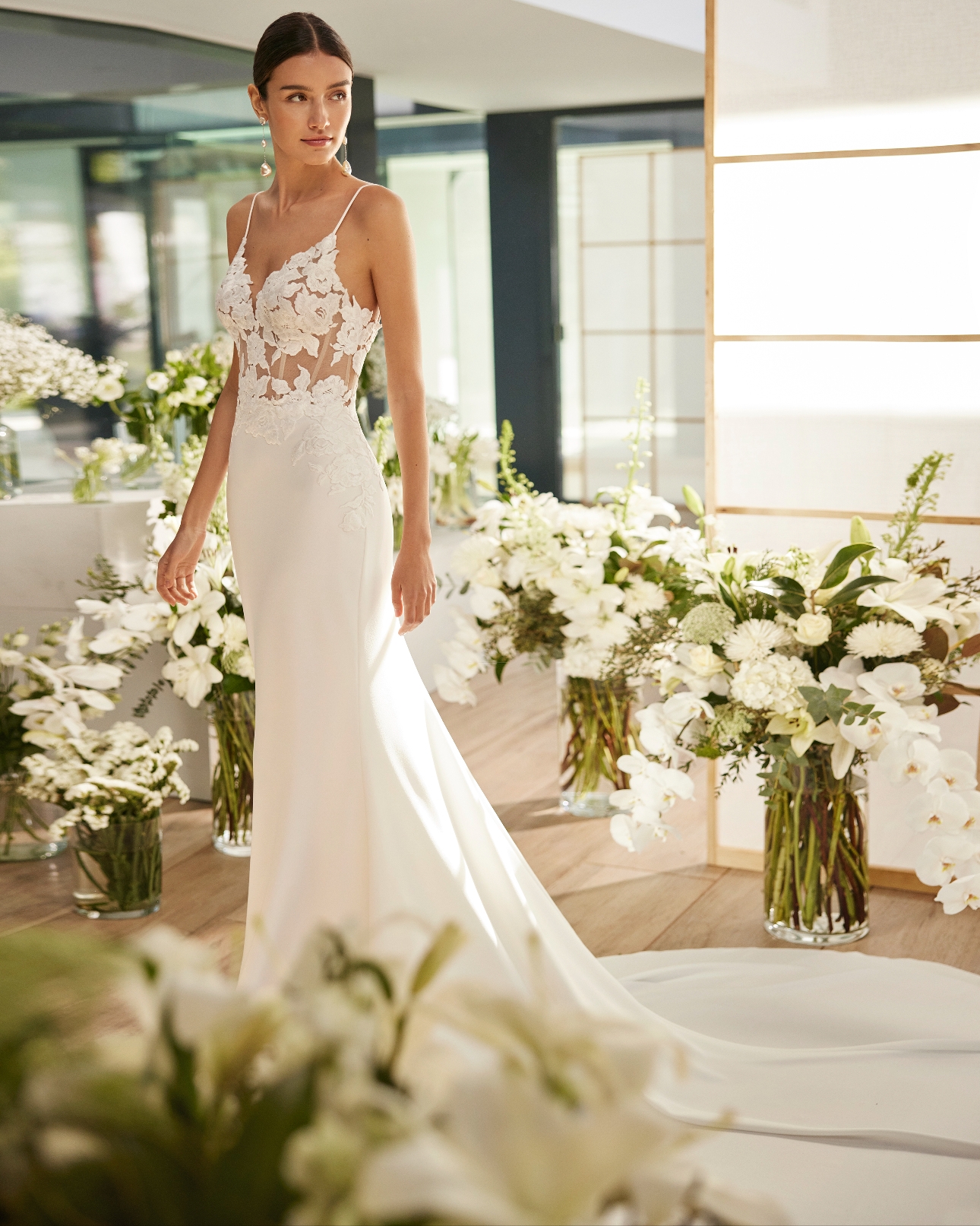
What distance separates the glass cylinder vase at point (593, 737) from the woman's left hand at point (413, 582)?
4.68 ft

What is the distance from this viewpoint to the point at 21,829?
3.74 meters

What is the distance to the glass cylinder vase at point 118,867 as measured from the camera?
319 cm

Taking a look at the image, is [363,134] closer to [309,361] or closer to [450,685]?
[450,685]

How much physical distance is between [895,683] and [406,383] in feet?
3.78

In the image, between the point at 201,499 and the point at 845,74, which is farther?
the point at 845,74

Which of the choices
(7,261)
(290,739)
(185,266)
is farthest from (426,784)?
(185,266)

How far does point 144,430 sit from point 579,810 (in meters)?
1.84

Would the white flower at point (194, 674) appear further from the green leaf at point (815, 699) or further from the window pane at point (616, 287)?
the window pane at point (616, 287)

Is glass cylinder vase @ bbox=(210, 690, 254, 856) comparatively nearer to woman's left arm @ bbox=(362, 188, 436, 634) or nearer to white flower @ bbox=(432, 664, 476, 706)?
white flower @ bbox=(432, 664, 476, 706)

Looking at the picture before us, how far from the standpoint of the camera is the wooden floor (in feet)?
9.95

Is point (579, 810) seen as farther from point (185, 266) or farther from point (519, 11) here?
point (519, 11)

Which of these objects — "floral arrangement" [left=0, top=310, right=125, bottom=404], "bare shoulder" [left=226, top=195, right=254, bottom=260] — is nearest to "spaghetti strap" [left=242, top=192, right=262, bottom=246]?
"bare shoulder" [left=226, top=195, right=254, bottom=260]

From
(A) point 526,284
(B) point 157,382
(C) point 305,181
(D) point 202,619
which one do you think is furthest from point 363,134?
(C) point 305,181

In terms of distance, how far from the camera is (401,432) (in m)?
2.36
